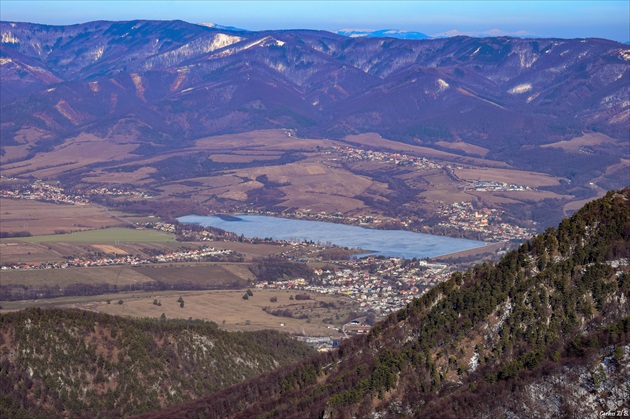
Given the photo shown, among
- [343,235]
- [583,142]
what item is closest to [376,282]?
[343,235]

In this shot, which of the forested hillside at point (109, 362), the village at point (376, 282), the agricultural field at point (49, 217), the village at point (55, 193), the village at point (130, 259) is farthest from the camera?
the village at point (55, 193)

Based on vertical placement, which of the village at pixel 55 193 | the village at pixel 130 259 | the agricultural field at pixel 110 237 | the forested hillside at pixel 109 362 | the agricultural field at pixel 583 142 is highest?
the forested hillside at pixel 109 362

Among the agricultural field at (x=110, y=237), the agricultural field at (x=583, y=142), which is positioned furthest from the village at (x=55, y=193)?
the agricultural field at (x=583, y=142)

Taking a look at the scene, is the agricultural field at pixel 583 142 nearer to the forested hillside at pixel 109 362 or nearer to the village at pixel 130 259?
the village at pixel 130 259

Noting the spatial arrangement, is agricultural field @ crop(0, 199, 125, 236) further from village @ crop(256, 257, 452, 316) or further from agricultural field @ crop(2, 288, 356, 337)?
village @ crop(256, 257, 452, 316)

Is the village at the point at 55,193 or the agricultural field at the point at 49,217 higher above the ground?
the agricultural field at the point at 49,217

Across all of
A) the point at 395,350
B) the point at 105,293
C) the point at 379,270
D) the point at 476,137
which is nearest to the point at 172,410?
the point at 395,350

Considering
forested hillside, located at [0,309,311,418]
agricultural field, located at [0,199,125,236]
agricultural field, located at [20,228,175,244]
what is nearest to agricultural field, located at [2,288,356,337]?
forested hillside, located at [0,309,311,418]
